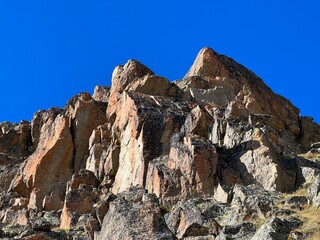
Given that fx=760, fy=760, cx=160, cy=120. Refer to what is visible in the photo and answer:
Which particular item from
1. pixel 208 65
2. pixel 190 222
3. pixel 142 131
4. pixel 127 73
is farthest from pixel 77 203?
pixel 208 65

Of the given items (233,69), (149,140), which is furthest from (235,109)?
(233,69)

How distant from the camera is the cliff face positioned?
4312 centimetres

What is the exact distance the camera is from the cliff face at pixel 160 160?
43125 mm

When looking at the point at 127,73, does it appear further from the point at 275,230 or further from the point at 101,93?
the point at 275,230

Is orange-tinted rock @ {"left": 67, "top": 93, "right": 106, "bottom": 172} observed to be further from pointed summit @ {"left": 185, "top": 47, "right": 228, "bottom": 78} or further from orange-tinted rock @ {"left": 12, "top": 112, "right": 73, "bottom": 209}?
pointed summit @ {"left": 185, "top": 47, "right": 228, "bottom": 78}

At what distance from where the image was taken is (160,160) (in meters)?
61.1

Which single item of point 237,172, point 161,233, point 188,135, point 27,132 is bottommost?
point 161,233

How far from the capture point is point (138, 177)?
6412 centimetres

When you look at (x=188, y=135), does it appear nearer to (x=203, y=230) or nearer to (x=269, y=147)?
(x=269, y=147)

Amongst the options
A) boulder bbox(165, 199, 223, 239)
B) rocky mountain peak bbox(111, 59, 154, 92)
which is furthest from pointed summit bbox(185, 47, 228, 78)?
boulder bbox(165, 199, 223, 239)

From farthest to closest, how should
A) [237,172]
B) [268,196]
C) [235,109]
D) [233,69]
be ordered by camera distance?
[233,69] < [235,109] < [237,172] < [268,196]

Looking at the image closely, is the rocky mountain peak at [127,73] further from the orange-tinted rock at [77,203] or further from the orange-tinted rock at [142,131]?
the orange-tinted rock at [77,203]

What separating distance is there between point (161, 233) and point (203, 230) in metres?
4.22

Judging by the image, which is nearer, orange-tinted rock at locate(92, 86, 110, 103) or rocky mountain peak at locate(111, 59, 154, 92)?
rocky mountain peak at locate(111, 59, 154, 92)
